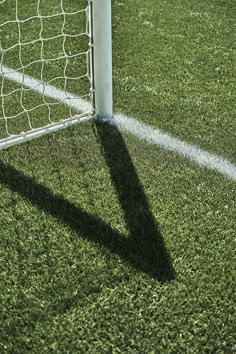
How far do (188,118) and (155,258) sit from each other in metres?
1.07

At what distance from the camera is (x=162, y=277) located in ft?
7.02

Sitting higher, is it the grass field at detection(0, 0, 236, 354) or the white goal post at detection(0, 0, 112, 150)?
the white goal post at detection(0, 0, 112, 150)

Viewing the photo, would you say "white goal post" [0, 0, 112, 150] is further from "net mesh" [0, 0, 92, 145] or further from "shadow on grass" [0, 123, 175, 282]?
"shadow on grass" [0, 123, 175, 282]

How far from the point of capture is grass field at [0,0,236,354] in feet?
6.38

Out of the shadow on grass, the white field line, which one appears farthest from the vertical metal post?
the shadow on grass

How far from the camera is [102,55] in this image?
2.84 metres

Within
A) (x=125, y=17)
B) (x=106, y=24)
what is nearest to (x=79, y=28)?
(x=125, y=17)

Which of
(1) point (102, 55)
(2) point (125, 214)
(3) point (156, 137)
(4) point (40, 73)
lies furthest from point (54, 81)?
(2) point (125, 214)

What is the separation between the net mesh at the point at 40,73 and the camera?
303 centimetres

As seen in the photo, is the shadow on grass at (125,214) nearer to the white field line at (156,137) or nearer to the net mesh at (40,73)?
the white field line at (156,137)

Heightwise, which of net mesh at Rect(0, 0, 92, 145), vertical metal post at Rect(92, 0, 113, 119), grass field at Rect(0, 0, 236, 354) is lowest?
grass field at Rect(0, 0, 236, 354)

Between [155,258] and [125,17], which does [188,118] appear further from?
[125,17]

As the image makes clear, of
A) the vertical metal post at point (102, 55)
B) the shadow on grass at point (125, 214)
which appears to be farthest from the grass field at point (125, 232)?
the vertical metal post at point (102, 55)

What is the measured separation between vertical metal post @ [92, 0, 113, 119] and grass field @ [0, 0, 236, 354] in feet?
0.37
